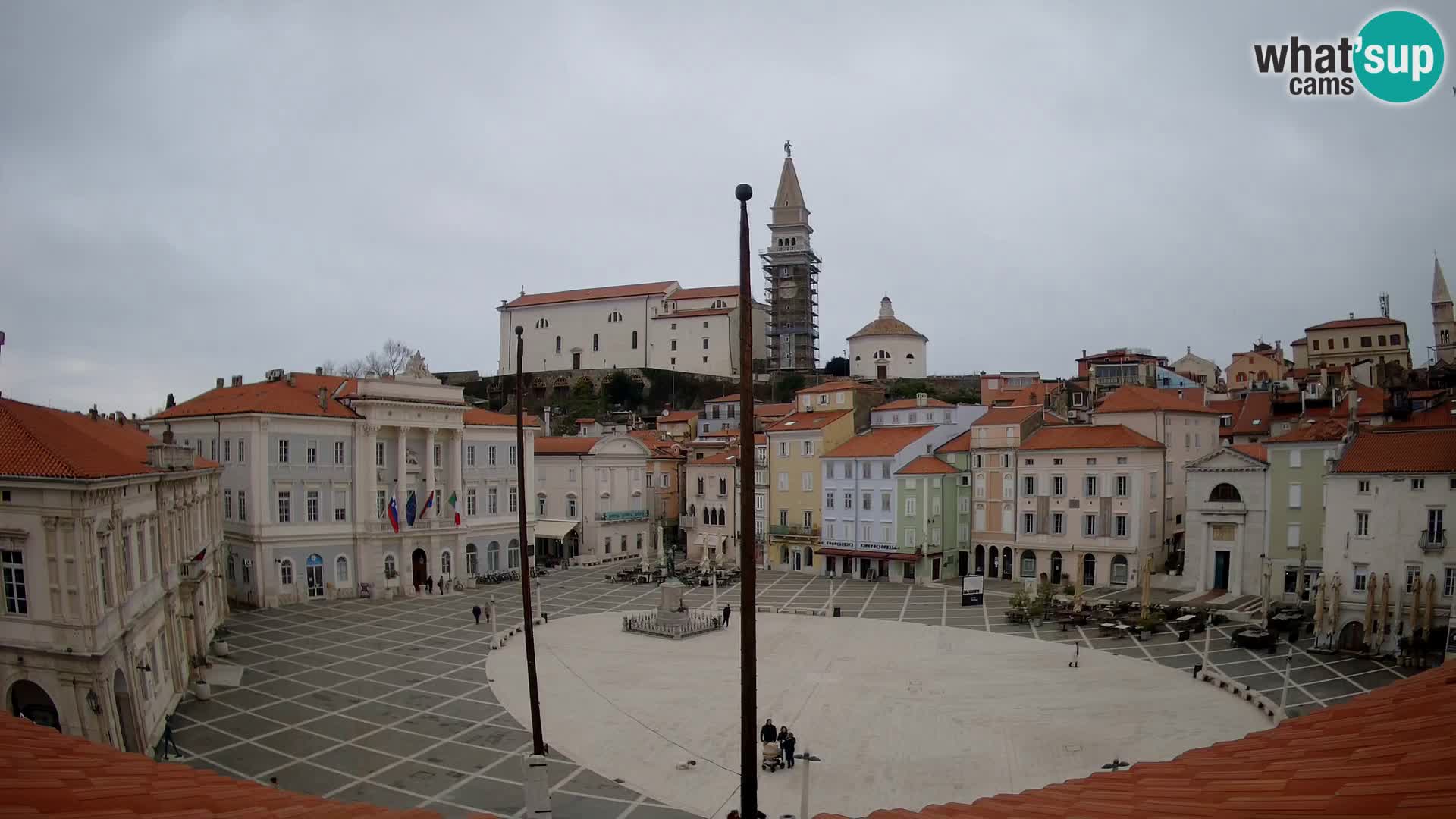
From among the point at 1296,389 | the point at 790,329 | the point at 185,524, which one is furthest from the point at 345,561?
the point at 790,329

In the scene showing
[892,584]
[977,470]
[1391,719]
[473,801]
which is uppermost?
[1391,719]

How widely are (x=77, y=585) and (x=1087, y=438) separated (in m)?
49.4

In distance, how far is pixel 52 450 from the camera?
69.0 ft

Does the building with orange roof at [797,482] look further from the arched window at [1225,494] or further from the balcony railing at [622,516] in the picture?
the arched window at [1225,494]

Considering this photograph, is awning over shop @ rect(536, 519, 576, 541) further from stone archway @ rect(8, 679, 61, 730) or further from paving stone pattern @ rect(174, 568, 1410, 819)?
stone archway @ rect(8, 679, 61, 730)

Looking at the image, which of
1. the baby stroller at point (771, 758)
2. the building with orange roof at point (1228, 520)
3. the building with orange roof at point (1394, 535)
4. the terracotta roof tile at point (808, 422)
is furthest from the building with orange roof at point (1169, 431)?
the baby stroller at point (771, 758)

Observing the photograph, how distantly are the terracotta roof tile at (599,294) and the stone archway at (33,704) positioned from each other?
10133 centimetres

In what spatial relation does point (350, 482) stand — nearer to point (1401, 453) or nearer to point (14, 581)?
point (14, 581)

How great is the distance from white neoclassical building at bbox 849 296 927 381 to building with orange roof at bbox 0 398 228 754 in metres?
94.0

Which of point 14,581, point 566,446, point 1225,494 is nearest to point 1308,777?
point 14,581

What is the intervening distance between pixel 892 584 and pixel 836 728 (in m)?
30.2

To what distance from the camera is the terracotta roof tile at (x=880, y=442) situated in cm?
5916

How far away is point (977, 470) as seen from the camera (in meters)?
58.1

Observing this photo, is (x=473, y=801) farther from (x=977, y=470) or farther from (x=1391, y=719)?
(x=977, y=470)
